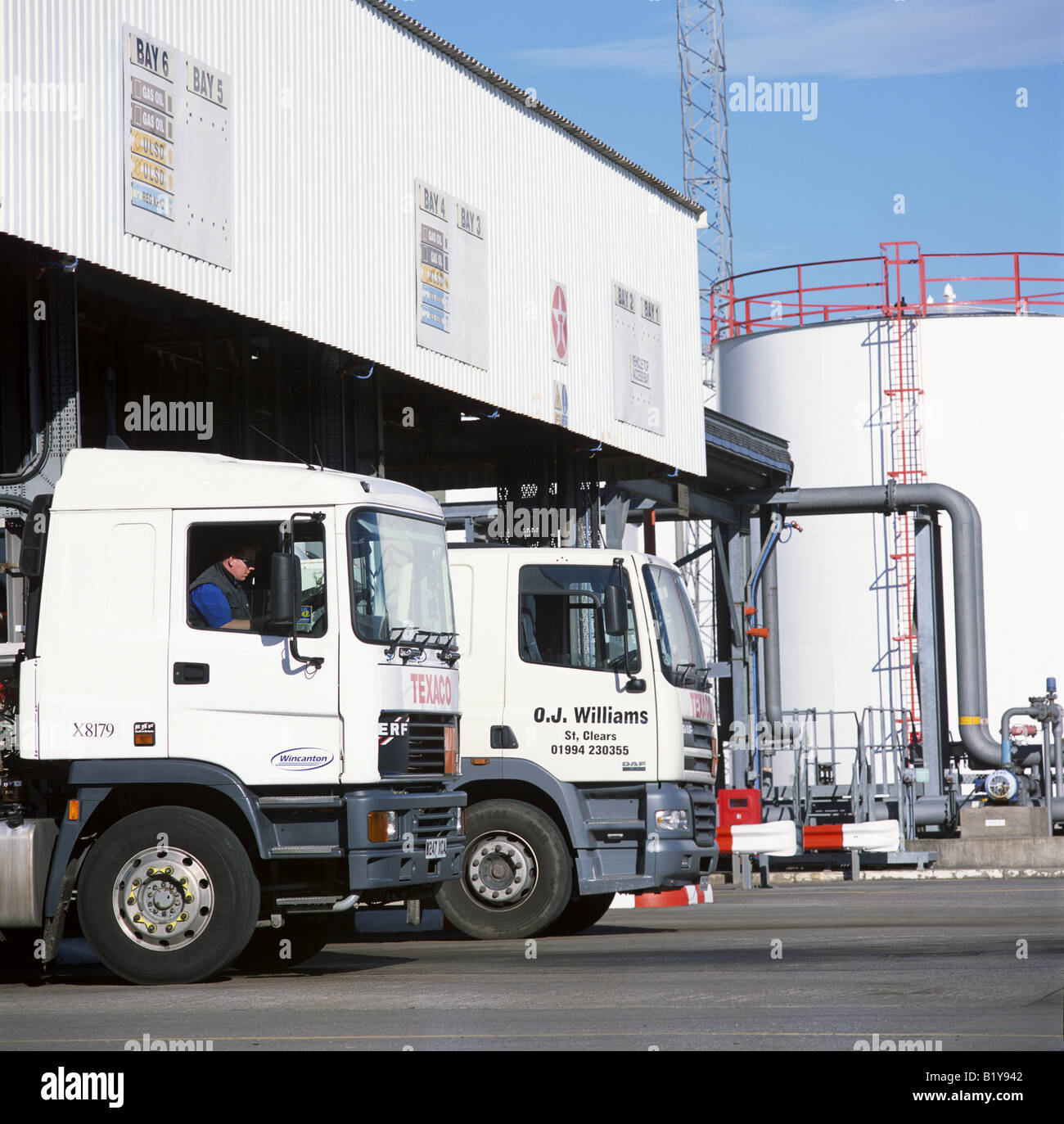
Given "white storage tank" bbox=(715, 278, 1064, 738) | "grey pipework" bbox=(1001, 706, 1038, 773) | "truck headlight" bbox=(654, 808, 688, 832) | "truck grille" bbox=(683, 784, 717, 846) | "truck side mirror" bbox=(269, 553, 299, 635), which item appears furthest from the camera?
"white storage tank" bbox=(715, 278, 1064, 738)

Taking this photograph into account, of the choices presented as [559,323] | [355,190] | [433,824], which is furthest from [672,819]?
[559,323]

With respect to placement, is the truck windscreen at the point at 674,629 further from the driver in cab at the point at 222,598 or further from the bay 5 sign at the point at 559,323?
the bay 5 sign at the point at 559,323

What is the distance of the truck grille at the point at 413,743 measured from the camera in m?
10.3

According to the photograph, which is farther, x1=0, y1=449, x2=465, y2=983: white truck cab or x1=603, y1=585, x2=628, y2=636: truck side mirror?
x1=603, y1=585, x2=628, y2=636: truck side mirror

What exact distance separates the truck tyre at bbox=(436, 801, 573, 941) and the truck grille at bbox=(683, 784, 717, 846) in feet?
3.87

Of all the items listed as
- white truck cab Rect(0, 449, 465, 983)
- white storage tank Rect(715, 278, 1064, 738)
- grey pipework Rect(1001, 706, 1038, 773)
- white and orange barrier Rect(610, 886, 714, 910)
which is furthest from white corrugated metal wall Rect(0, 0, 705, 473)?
white storage tank Rect(715, 278, 1064, 738)

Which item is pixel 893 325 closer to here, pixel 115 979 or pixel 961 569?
pixel 961 569

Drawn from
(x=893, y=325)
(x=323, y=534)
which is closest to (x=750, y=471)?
(x=893, y=325)

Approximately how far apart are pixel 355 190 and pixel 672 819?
720 cm

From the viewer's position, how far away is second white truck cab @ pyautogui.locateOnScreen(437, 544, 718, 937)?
43.4 ft

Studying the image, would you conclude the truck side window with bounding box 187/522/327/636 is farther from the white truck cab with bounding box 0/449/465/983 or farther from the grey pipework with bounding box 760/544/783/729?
the grey pipework with bounding box 760/544/783/729

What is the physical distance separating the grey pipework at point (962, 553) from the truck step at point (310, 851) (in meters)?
20.6

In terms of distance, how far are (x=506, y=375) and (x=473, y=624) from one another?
6825 mm

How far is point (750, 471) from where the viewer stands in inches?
1125
